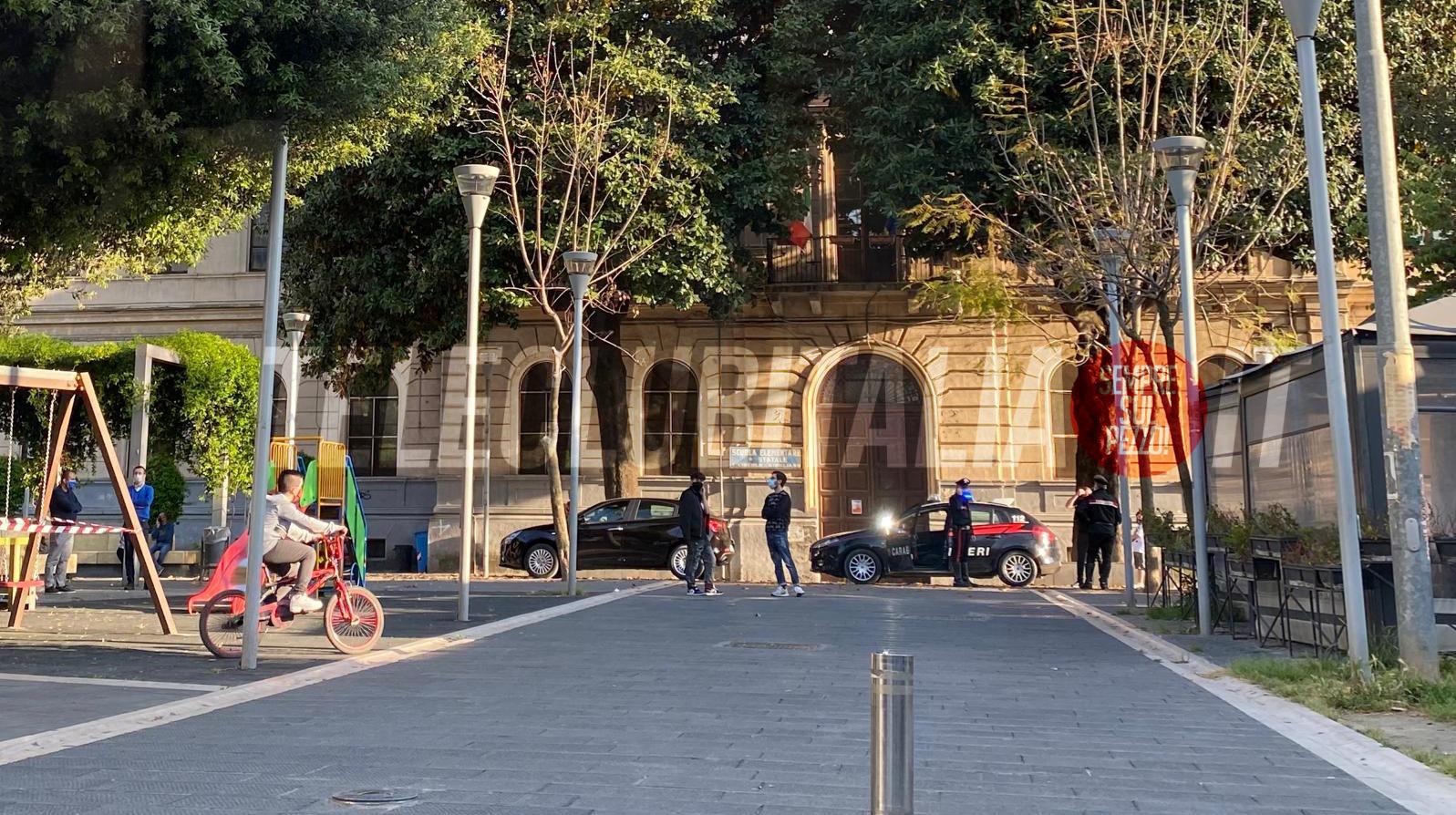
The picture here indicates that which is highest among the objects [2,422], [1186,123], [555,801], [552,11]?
[552,11]

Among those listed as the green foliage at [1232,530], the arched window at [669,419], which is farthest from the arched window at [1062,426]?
the green foliage at [1232,530]

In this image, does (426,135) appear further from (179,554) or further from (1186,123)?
(1186,123)

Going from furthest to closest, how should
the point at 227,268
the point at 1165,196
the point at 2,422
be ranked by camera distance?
the point at 227,268
the point at 2,422
the point at 1165,196

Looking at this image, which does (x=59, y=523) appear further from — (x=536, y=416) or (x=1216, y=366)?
(x=1216, y=366)

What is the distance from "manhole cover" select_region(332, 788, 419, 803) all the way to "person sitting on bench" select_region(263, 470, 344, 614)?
18.8 ft

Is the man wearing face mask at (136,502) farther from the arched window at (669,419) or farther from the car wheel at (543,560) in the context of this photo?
the arched window at (669,419)

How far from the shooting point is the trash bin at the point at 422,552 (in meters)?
28.6

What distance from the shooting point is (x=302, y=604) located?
10609 millimetres

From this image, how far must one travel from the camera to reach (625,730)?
689 cm

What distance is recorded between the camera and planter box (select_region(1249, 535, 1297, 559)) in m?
11.2

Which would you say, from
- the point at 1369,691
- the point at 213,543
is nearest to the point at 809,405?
the point at 213,543

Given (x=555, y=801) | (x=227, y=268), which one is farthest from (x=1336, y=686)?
(x=227, y=268)

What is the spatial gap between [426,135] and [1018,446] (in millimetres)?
14230

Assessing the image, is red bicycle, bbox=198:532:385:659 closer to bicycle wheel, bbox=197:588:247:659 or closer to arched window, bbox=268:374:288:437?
bicycle wheel, bbox=197:588:247:659
